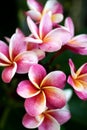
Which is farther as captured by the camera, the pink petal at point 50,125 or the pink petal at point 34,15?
the pink petal at point 34,15

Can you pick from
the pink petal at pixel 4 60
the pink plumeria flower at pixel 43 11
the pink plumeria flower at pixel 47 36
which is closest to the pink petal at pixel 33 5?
the pink plumeria flower at pixel 43 11

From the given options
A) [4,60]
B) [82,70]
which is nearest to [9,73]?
[4,60]

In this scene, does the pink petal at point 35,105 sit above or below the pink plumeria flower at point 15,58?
below

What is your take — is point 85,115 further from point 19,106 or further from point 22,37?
point 22,37

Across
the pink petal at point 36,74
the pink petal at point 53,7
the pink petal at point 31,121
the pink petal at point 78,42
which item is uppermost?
the pink petal at point 53,7

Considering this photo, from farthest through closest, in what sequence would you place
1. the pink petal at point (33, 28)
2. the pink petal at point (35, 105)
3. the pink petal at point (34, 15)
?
the pink petal at point (34, 15) < the pink petal at point (33, 28) < the pink petal at point (35, 105)

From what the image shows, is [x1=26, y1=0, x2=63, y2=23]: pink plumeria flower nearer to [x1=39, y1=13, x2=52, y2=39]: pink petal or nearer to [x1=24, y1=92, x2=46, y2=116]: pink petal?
[x1=39, y1=13, x2=52, y2=39]: pink petal

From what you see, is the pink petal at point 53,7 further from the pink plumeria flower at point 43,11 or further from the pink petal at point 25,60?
the pink petal at point 25,60

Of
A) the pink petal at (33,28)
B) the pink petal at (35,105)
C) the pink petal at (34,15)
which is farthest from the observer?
the pink petal at (34,15)
